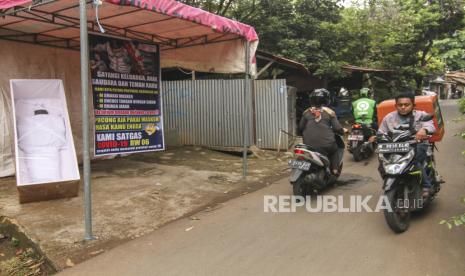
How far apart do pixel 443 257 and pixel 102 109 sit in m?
5.74

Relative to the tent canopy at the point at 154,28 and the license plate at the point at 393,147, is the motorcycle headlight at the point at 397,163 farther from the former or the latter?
the tent canopy at the point at 154,28

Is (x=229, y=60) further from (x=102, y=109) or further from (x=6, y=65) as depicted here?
(x=6, y=65)

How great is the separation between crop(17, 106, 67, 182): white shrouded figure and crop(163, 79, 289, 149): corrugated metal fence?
535 cm

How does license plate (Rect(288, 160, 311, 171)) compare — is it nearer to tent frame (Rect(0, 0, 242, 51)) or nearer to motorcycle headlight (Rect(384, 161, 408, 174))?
motorcycle headlight (Rect(384, 161, 408, 174))

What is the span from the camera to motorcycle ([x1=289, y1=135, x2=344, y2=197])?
5.85 metres

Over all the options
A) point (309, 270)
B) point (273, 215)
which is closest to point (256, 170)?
point (273, 215)

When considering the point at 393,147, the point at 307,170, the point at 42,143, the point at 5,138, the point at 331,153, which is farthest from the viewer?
the point at 5,138

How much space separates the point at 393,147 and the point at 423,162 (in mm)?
592

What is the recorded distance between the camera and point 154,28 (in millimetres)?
7715

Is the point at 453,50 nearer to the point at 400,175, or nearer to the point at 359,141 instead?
the point at 400,175

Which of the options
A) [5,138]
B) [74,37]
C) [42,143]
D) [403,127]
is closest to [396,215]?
[403,127]

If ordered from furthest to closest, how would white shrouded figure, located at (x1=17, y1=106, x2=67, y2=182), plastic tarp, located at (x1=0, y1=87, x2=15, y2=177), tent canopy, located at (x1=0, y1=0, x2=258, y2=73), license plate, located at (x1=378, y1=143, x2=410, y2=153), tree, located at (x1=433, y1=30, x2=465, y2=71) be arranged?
plastic tarp, located at (x1=0, y1=87, x2=15, y2=177) → tent canopy, located at (x1=0, y1=0, x2=258, y2=73) → white shrouded figure, located at (x1=17, y1=106, x2=67, y2=182) → license plate, located at (x1=378, y1=143, x2=410, y2=153) → tree, located at (x1=433, y1=30, x2=465, y2=71)

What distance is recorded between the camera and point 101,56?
24.6 feet

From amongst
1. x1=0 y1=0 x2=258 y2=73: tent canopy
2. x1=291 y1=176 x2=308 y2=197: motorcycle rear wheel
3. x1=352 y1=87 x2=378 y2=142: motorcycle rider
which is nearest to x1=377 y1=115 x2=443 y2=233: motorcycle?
x1=291 y1=176 x2=308 y2=197: motorcycle rear wheel
